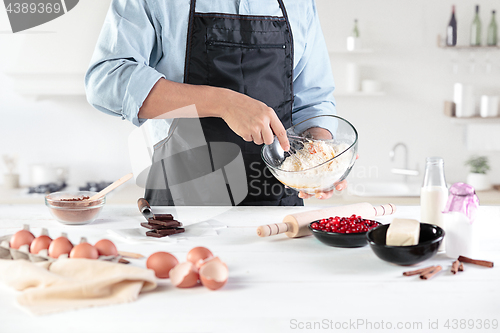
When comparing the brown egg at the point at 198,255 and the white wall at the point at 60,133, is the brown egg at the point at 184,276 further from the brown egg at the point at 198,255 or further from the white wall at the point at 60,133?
the white wall at the point at 60,133

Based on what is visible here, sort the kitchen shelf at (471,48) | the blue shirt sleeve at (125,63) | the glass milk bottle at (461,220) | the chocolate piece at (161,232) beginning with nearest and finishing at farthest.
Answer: the glass milk bottle at (461,220)
the chocolate piece at (161,232)
the blue shirt sleeve at (125,63)
the kitchen shelf at (471,48)

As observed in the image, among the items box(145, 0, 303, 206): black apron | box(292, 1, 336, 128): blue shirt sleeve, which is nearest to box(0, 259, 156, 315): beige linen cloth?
box(145, 0, 303, 206): black apron

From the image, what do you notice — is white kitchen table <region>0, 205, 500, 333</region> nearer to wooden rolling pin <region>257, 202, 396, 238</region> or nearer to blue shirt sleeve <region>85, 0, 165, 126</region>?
wooden rolling pin <region>257, 202, 396, 238</region>

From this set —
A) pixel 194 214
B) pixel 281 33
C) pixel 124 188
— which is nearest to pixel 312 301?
pixel 194 214

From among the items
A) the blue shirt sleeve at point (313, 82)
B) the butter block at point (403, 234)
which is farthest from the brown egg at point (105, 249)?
the blue shirt sleeve at point (313, 82)

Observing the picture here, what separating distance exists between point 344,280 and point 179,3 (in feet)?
3.05

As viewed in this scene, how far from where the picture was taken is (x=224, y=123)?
143 centimetres

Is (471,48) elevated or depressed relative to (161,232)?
elevated

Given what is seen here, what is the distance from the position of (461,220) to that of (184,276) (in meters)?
0.56

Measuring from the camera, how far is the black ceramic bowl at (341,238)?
974 mm

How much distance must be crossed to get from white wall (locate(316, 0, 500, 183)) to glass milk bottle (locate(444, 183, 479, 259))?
7.54 feet

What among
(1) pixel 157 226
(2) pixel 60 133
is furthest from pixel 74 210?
(2) pixel 60 133

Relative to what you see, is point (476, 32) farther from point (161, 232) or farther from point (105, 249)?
point (105, 249)

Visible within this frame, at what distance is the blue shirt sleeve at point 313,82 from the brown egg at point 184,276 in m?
0.91
